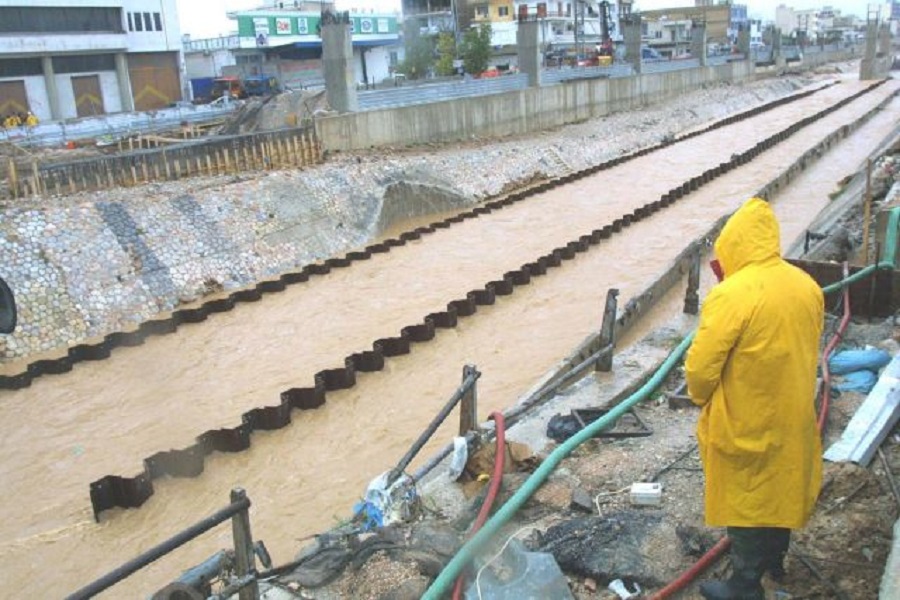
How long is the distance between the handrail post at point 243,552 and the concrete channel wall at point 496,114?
64.8 feet

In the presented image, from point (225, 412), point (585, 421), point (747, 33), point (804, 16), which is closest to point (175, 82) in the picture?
point (225, 412)

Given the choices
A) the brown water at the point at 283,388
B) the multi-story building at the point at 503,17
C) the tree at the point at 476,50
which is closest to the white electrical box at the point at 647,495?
the brown water at the point at 283,388

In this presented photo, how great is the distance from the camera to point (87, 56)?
40188mm

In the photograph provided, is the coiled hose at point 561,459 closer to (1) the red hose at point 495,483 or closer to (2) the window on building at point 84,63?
(1) the red hose at point 495,483

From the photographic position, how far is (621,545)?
454 centimetres

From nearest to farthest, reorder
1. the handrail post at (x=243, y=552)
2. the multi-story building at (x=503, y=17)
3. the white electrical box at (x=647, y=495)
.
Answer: the handrail post at (x=243, y=552), the white electrical box at (x=647, y=495), the multi-story building at (x=503, y=17)

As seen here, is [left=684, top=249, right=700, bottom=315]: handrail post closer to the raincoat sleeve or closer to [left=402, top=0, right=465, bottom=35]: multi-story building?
the raincoat sleeve

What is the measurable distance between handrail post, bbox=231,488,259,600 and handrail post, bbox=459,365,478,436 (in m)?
2.13

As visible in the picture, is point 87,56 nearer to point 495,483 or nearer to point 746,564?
point 495,483

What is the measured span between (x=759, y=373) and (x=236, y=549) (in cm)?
271

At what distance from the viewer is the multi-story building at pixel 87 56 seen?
3681 centimetres

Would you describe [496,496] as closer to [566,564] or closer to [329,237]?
[566,564]

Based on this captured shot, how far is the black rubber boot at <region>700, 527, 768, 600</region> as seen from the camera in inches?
145

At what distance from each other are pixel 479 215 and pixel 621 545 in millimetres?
16401
